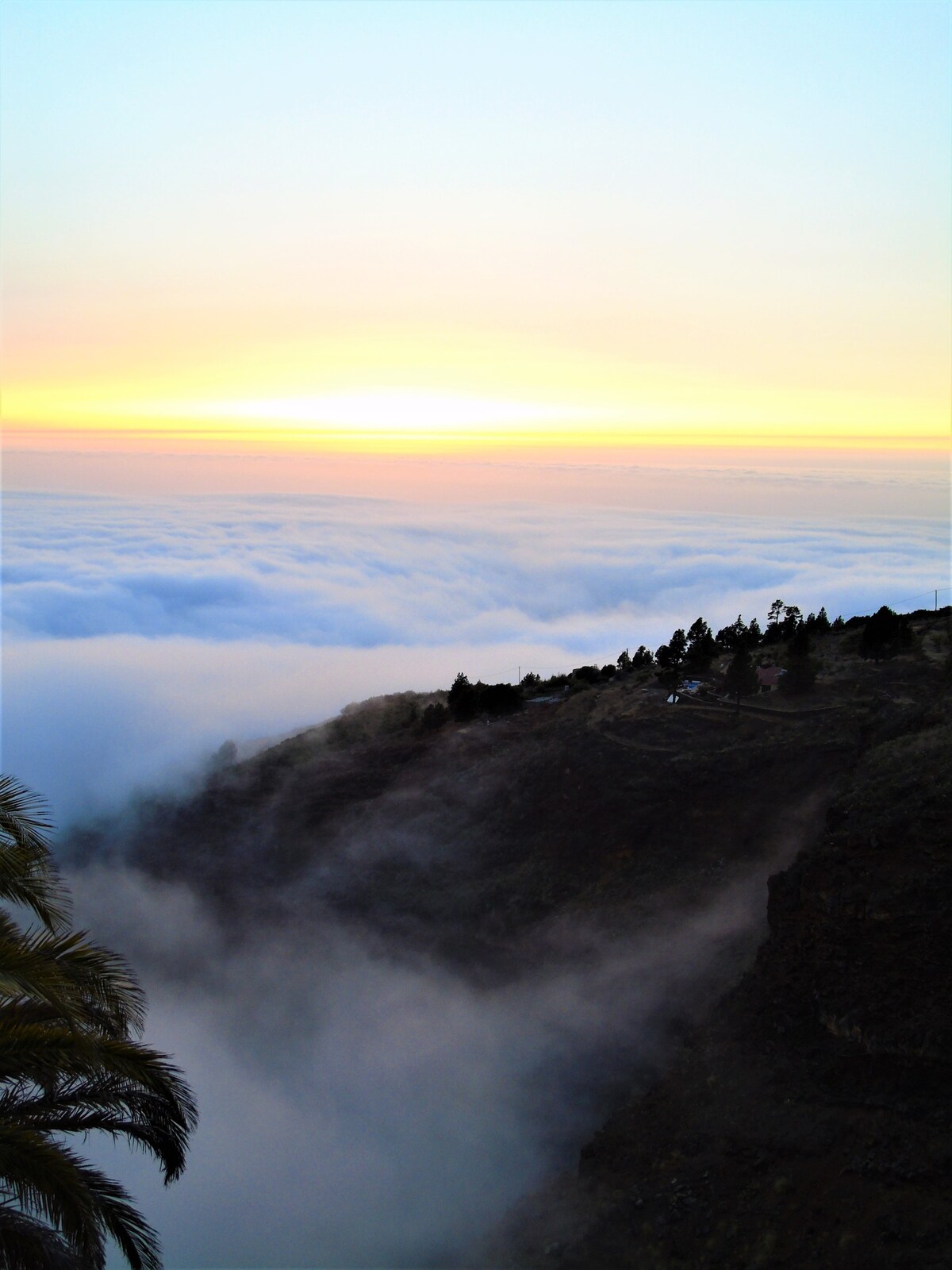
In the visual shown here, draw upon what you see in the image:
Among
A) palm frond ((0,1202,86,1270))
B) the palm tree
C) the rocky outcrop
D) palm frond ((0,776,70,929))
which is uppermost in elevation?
palm frond ((0,776,70,929))

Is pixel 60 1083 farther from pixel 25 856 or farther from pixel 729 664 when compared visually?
pixel 729 664

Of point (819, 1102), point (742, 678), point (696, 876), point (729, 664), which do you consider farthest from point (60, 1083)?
point (729, 664)

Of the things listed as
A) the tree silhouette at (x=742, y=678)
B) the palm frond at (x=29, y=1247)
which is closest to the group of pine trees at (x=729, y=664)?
the tree silhouette at (x=742, y=678)

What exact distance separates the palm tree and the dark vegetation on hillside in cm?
753

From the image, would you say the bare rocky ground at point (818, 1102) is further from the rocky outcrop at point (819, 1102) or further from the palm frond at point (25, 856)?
the palm frond at point (25, 856)

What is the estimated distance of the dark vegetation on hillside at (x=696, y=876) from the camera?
36.2 feet

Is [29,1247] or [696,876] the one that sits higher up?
[29,1247]

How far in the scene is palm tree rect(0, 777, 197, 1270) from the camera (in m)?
5.01

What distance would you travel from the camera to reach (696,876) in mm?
18000

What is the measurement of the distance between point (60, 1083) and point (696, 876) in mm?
14108

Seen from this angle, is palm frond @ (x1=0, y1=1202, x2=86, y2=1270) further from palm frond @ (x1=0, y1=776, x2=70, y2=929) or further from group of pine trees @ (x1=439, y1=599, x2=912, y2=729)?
group of pine trees @ (x1=439, y1=599, x2=912, y2=729)

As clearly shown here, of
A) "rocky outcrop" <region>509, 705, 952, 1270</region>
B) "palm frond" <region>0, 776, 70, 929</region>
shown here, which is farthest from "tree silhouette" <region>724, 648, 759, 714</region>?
"palm frond" <region>0, 776, 70, 929</region>

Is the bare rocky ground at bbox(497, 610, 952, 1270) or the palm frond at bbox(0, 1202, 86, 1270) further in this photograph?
the bare rocky ground at bbox(497, 610, 952, 1270)

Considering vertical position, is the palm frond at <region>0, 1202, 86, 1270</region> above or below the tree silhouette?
below
